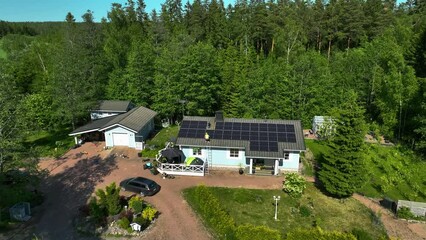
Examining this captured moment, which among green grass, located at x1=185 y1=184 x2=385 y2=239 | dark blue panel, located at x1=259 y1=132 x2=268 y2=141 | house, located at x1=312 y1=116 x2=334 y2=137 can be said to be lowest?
green grass, located at x1=185 y1=184 x2=385 y2=239

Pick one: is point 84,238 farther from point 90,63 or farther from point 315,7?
point 315,7

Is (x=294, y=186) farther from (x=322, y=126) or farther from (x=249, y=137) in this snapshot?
(x=322, y=126)

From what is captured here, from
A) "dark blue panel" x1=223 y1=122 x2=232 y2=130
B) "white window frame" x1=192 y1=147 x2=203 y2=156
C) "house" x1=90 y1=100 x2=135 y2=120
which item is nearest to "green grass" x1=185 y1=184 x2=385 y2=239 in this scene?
"white window frame" x1=192 y1=147 x2=203 y2=156

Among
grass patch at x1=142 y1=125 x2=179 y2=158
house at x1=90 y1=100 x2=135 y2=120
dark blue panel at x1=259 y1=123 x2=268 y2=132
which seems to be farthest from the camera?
house at x1=90 y1=100 x2=135 y2=120

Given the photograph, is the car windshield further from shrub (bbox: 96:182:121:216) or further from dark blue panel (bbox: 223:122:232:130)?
dark blue panel (bbox: 223:122:232:130)

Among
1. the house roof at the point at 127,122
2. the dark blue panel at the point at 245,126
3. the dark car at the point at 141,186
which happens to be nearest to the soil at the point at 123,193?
the dark car at the point at 141,186

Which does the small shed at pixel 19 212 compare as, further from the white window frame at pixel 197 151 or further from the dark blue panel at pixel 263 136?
the dark blue panel at pixel 263 136
